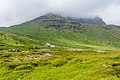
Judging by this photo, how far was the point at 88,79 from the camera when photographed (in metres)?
44.6

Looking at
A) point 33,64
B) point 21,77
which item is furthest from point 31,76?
point 33,64

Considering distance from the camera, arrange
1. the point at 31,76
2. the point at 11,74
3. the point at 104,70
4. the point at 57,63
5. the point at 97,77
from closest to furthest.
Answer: the point at 97,77, the point at 104,70, the point at 31,76, the point at 11,74, the point at 57,63

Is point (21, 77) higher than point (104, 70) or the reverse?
the reverse

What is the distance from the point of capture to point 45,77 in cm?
5697

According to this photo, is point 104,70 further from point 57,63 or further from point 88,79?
point 57,63

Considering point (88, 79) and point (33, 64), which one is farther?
point (33, 64)

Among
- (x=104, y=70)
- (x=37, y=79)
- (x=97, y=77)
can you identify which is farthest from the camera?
(x=37, y=79)

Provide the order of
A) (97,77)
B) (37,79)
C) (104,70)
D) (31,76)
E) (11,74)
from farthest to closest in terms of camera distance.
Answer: (11,74)
(31,76)
(37,79)
(104,70)
(97,77)

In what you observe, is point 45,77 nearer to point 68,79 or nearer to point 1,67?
point 68,79

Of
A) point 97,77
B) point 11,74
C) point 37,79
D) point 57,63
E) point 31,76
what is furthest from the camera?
point 57,63

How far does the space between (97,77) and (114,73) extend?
4023mm

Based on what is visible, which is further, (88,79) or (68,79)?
(68,79)

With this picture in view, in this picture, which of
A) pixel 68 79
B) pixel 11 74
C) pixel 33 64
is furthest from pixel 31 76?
pixel 33 64

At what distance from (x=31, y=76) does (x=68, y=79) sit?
1360cm
